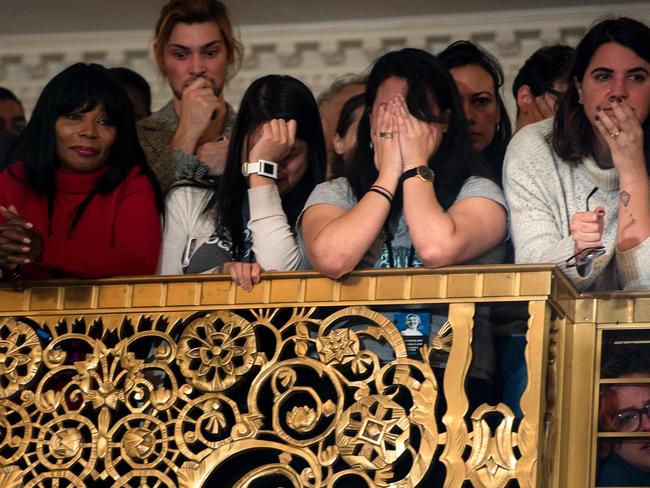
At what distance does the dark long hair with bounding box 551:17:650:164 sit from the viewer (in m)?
5.97

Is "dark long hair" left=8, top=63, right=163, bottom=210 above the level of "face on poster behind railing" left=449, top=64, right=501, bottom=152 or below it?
below

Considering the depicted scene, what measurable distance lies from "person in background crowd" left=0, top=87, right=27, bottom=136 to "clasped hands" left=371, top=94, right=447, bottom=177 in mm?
2452

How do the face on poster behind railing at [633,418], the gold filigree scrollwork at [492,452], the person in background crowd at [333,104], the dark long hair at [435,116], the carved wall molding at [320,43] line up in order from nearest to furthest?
the gold filigree scrollwork at [492,452]
the face on poster behind railing at [633,418]
the dark long hair at [435,116]
the person in background crowd at [333,104]
the carved wall molding at [320,43]

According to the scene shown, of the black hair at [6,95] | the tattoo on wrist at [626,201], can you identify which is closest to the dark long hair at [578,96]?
the tattoo on wrist at [626,201]

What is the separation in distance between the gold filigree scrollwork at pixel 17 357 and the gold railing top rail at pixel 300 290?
0.06 metres

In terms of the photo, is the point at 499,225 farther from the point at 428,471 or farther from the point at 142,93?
the point at 142,93

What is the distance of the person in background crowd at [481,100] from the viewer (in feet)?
21.5

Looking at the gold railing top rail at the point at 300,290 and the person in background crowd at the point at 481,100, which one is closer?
the gold railing top rail at the point at 300,290

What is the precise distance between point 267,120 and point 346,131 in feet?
1.50

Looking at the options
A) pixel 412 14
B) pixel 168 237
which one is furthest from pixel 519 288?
pixel 412 14

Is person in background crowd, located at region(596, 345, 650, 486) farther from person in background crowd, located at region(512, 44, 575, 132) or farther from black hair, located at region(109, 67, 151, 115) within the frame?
black hair, located at region(109, 67, 151, 115)

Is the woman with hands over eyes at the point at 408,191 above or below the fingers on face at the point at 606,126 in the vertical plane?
below

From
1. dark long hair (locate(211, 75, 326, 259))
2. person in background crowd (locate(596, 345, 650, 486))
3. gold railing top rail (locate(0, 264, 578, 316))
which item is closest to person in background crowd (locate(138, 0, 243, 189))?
dark long hair (locate(211, 75, 326, 259))

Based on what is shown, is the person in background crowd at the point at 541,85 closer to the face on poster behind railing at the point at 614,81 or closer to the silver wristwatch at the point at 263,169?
the face on poster behind railing at the point at 614,81
